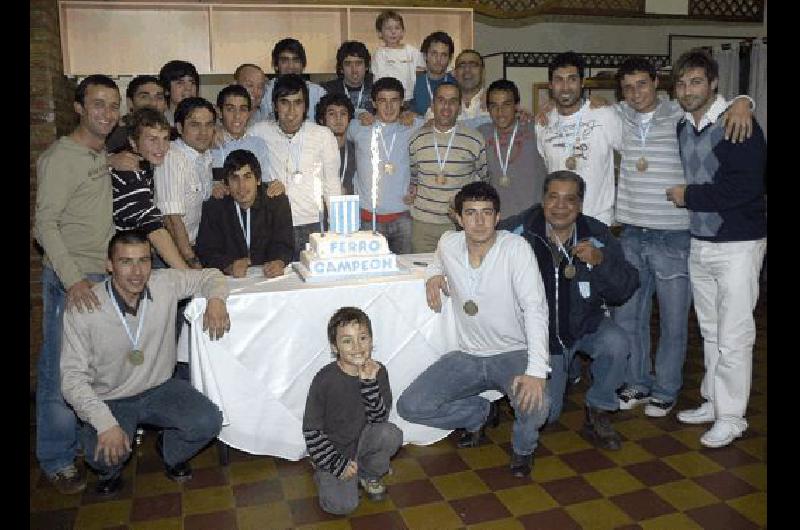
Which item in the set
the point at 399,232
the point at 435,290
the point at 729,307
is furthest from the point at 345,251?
the point at 729,307

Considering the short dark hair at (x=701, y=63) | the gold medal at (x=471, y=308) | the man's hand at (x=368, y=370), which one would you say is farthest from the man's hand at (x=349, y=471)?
the short dark hair at (x=701, y=63)

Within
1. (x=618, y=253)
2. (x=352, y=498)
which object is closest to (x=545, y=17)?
(x=618, y=253)

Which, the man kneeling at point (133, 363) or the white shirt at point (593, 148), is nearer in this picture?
the man kneeling at point (133, 363)

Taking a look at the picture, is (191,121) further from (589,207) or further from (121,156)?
(589,207)

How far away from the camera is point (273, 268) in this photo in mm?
3695

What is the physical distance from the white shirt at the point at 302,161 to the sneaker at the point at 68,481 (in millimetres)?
1816

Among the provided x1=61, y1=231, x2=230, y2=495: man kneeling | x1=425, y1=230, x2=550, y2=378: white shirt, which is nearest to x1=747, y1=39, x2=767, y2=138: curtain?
x1=425, y1=230, x2=550, y2=378: white shirt

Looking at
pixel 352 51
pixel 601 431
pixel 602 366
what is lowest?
pixel 601 431

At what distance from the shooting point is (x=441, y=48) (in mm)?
5117

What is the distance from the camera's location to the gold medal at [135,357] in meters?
3.25

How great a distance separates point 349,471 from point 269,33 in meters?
4.41

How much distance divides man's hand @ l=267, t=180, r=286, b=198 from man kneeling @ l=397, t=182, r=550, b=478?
3.29ft

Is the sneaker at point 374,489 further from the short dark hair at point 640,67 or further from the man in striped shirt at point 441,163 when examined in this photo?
the short dark hair at point 640,67

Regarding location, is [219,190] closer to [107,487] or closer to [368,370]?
[368,370]
